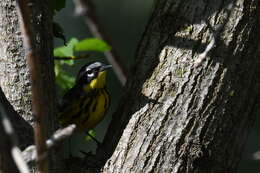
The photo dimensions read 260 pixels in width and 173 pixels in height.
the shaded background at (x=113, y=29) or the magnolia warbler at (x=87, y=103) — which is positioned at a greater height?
the shaded background at (x=113, y=29)

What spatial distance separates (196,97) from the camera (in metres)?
3.03

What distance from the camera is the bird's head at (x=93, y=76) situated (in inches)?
212

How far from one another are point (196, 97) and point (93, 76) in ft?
8.35

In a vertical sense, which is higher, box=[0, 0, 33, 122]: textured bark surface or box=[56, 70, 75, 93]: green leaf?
box=[56, 70, 75, 93]: green leaf

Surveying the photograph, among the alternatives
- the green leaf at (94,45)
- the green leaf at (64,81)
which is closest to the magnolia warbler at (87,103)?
the green leaf at (64,81)

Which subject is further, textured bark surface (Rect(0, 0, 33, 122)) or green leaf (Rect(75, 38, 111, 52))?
green leaf (Rect(75, 38, 111, 52))

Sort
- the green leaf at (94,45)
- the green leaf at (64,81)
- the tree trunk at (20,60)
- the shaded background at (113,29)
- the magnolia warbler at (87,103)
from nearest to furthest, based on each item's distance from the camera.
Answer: the tree trunk at (20,60) → the green leaf at (94,45) → the green leaf at (64,81) → the magnolia warbler at (87,103) → the shaded background at (113,29)

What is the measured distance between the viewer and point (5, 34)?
9.78 ft

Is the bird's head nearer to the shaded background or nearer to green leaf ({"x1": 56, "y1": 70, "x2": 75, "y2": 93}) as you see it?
green leaf ({"x1": 56, "y1": 70, "x2": 75, "y2": 93})

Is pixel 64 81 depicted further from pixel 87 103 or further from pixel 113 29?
pixel 113 29

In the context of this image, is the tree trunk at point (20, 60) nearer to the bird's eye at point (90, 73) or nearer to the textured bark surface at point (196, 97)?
the textured bark surface at point (196, 97)

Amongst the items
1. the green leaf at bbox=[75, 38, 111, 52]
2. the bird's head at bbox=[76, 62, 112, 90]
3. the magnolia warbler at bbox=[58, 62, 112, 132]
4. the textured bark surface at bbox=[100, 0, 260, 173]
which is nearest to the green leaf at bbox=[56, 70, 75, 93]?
the green leaf at bbox=[75, 38, 111, 52]

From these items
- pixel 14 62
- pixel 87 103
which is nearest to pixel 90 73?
pixel 87 103

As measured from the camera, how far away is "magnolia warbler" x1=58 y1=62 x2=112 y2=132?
16.7 feet
